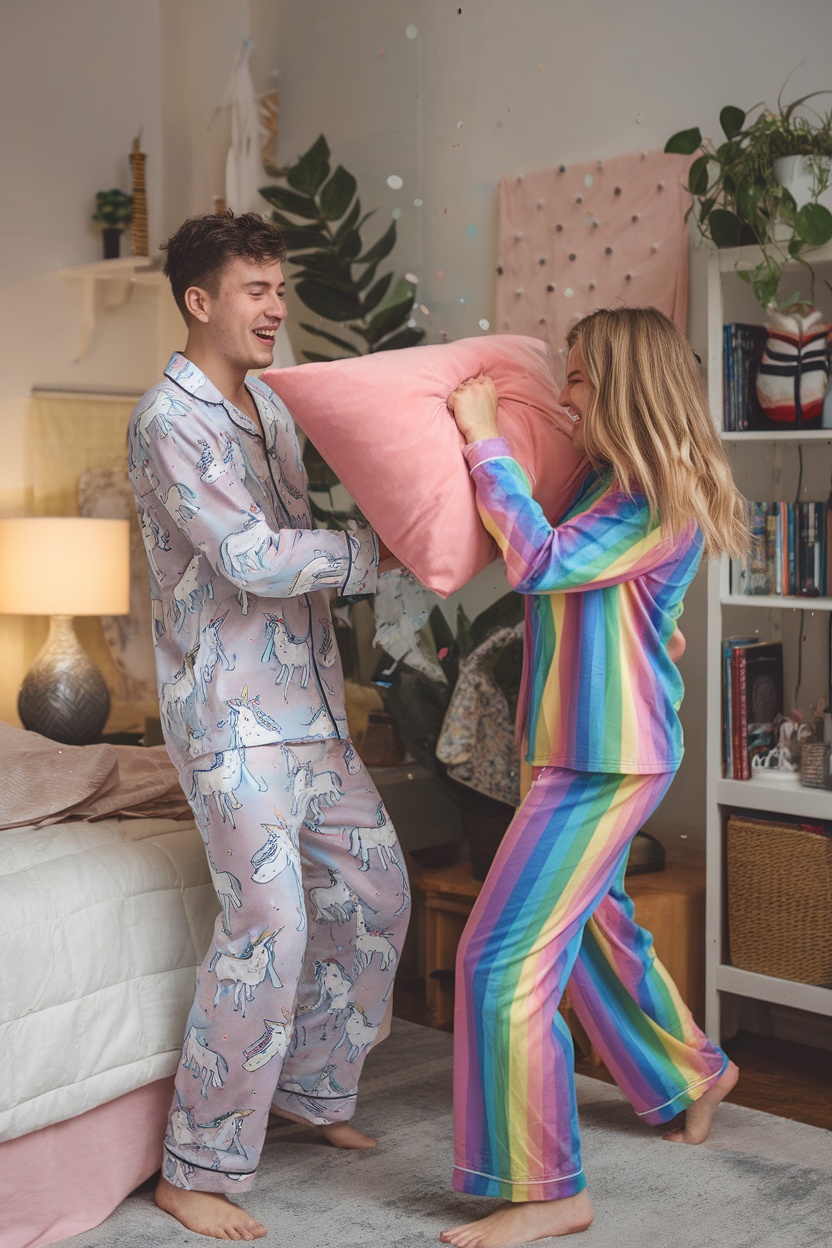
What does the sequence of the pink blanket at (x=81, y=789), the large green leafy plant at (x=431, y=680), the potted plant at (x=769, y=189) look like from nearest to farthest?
the pink blanket at (x=81, y=789) → the potted plant at (x=769, y=189) → the large green leafy plant at (x=431, y=680)

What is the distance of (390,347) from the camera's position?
134 inches

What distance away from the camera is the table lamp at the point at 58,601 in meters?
3.63

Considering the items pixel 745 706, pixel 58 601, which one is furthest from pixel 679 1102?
pixel 58 601

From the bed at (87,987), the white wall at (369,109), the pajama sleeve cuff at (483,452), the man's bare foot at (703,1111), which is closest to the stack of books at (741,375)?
the white wall at (369,109)

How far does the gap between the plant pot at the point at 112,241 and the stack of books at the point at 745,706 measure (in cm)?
229

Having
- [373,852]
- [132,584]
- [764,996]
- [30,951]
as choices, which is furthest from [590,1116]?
[132,584]

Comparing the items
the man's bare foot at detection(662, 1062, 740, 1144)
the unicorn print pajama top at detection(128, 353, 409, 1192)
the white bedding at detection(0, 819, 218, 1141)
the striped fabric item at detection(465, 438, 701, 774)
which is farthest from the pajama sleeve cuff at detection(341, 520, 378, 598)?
the man's bare foot at detection(662, 1062, 740, 1144)

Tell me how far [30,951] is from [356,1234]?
2.19 ft

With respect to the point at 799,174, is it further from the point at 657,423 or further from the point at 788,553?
the point at 657,423

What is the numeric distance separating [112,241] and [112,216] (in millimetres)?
73

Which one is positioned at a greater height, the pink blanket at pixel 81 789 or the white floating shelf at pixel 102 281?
the white floating shelf at pixel 102 281

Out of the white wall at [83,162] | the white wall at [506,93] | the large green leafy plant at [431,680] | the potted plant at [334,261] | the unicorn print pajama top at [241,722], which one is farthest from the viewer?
the white wall at [83,162]

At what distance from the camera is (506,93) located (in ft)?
10.8

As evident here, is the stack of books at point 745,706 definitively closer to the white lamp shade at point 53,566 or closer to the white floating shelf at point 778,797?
the white floating shelf at point 778,797
